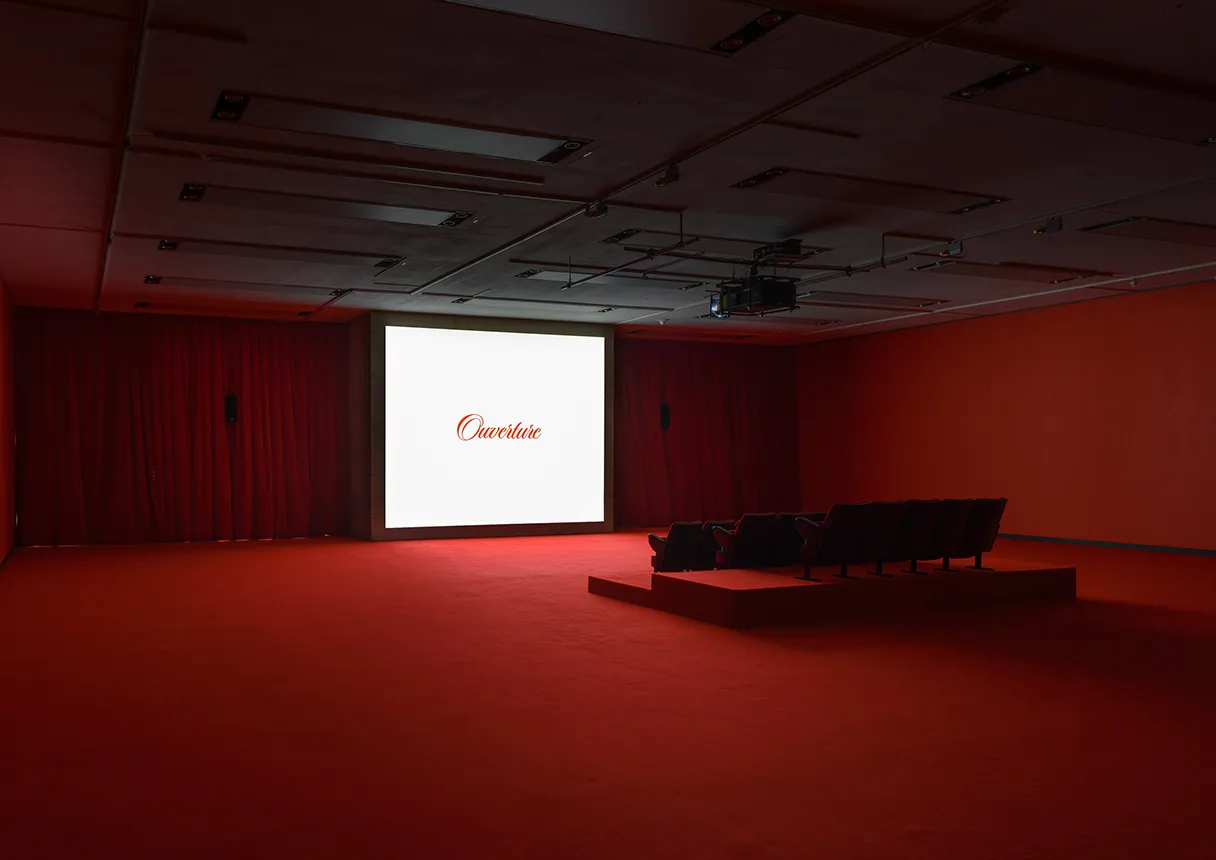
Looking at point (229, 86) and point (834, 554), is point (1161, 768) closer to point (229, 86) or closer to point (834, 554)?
point (834, 554)

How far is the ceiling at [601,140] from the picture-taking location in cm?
485

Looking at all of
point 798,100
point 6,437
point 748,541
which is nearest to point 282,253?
point 6,437

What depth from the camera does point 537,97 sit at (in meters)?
5.81

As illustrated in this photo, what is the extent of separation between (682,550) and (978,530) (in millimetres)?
2700

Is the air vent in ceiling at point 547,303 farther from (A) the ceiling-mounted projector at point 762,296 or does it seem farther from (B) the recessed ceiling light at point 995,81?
(B) the recessed ceiling light at point 995,81

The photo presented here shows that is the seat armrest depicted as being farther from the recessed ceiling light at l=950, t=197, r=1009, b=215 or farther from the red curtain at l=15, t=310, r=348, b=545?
the red curtain at l=15, t=310, r=348, b=545

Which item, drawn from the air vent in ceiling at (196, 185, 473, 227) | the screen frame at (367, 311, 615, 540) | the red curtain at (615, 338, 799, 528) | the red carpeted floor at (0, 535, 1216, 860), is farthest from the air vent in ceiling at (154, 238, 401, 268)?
the red curtain at (615, 338, 799, 528)

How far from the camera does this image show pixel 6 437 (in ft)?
41.1

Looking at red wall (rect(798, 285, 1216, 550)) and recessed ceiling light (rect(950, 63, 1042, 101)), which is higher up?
recessed ceiling light (rect(950, 63, 1042, 101))

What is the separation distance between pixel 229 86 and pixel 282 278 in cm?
653

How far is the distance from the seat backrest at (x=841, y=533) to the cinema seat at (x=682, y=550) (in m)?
1.17

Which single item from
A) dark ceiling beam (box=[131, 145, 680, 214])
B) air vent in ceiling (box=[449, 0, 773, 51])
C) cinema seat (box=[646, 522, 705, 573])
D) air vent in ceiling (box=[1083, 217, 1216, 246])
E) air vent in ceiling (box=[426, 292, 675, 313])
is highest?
air vent in ceiling (box=[426, 292, 675, 313])

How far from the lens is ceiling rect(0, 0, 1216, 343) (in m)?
4.85

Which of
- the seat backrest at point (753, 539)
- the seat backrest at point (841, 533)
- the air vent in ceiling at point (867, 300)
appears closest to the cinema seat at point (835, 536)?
the seat backrest at point (841, 533)
